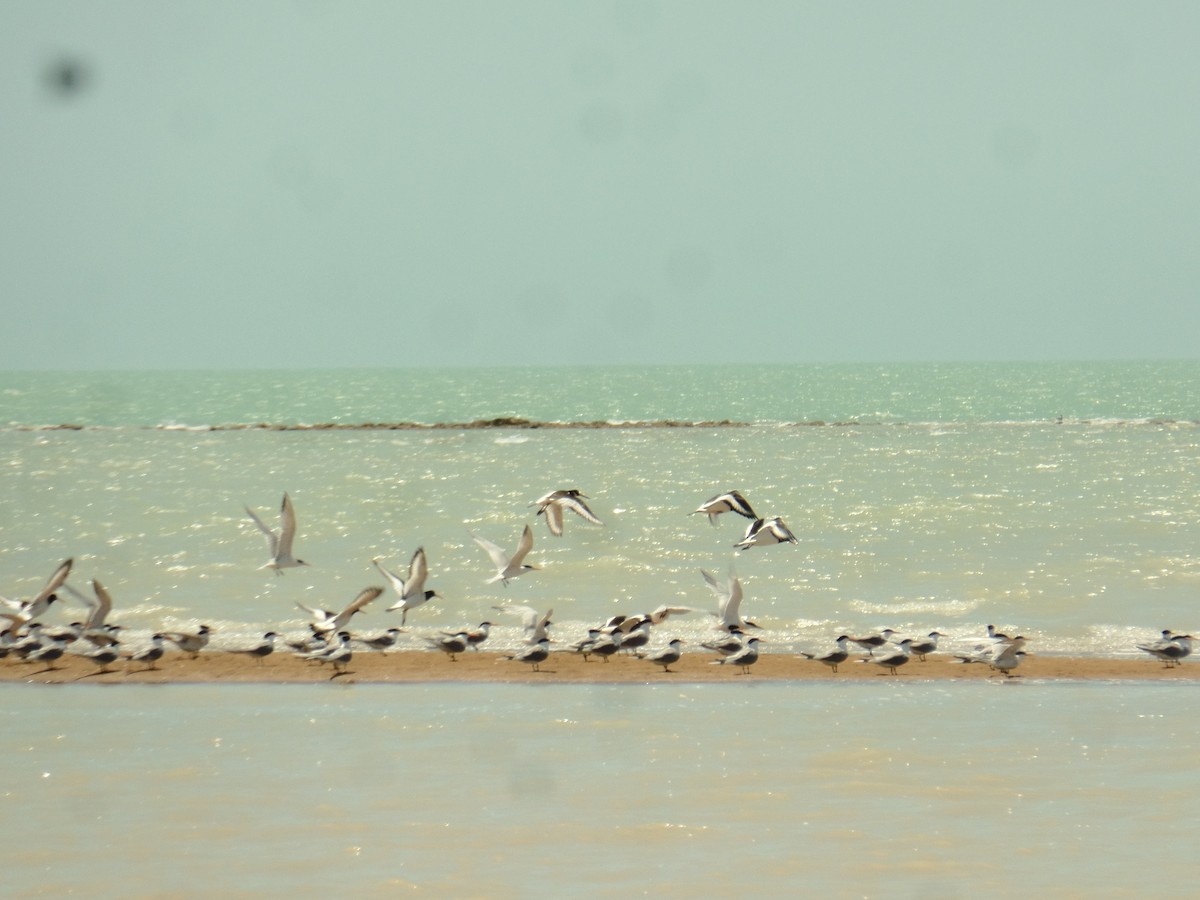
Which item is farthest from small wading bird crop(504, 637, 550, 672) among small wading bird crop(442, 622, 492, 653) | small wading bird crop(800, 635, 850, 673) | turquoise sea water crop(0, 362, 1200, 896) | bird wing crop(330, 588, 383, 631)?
small wading bird crop(800, 635, 850, 673)

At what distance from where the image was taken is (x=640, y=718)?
45.5 ft

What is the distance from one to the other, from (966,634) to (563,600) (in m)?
5.85

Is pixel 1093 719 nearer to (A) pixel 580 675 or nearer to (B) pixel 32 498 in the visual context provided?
(A) pixel 580 675

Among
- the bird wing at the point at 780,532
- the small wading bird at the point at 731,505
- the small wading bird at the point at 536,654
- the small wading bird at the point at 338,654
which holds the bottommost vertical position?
the small wading bird at the point at 338,654

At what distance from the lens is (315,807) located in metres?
11.0

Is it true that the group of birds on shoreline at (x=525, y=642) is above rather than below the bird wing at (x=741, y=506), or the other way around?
below

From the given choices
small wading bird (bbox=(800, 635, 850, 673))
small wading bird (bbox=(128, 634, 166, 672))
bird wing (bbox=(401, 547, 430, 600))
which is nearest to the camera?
small wading bird (bbox=(800, 635, 850, 673))

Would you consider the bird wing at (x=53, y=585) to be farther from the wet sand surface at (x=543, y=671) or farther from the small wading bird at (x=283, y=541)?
the small wading bird at (x=283, y=541)

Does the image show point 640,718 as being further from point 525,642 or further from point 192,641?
point 192,641

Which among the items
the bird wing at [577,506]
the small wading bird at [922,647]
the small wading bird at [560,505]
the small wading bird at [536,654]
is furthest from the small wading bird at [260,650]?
the small wading bird at [922,647]

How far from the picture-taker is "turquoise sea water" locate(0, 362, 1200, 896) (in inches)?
384

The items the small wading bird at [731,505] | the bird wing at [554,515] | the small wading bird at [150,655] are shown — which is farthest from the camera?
the bird wing at [554,515]

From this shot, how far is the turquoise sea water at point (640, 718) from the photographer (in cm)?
977

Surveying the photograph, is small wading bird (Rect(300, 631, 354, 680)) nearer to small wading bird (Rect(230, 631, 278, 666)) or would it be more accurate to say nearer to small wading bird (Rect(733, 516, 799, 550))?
small wading bird (Rect(230, 631, 278, 666))
